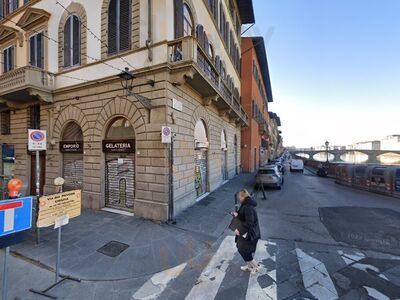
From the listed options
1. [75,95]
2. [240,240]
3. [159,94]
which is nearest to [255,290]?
[240,240]

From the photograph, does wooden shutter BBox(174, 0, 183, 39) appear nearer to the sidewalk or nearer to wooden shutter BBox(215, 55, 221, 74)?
wooden shutter BBox(215, 55, 221, 74)

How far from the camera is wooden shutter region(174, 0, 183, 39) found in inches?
321

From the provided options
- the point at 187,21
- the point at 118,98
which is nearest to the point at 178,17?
the point at 187,21

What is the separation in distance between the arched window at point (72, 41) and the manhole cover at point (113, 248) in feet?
Answer: 27.7

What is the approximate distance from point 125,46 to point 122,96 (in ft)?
6.70

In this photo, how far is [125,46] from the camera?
8297 mm

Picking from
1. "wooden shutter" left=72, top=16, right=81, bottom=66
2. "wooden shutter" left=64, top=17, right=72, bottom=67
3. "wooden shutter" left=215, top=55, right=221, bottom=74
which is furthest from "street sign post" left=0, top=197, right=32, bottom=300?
"wooden shutter" left=215, top=55, right=221, bottom=74

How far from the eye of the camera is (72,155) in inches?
394

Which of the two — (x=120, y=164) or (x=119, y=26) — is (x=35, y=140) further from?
(x=119, y=26)

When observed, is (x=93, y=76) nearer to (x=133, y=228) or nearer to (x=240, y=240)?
(x=133, y=228)

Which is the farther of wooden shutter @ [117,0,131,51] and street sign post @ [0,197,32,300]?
wooden shutter @ [117,0,131,51]

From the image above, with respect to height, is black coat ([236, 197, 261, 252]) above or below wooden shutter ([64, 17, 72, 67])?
below

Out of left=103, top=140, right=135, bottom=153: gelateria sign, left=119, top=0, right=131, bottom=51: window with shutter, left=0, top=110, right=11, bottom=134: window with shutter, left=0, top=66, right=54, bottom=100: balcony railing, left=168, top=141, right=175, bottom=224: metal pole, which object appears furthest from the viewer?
left=0, top=110, right=11, bottom=134: window with shutter

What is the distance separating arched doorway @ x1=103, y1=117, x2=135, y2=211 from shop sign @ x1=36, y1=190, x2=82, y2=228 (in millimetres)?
3903
